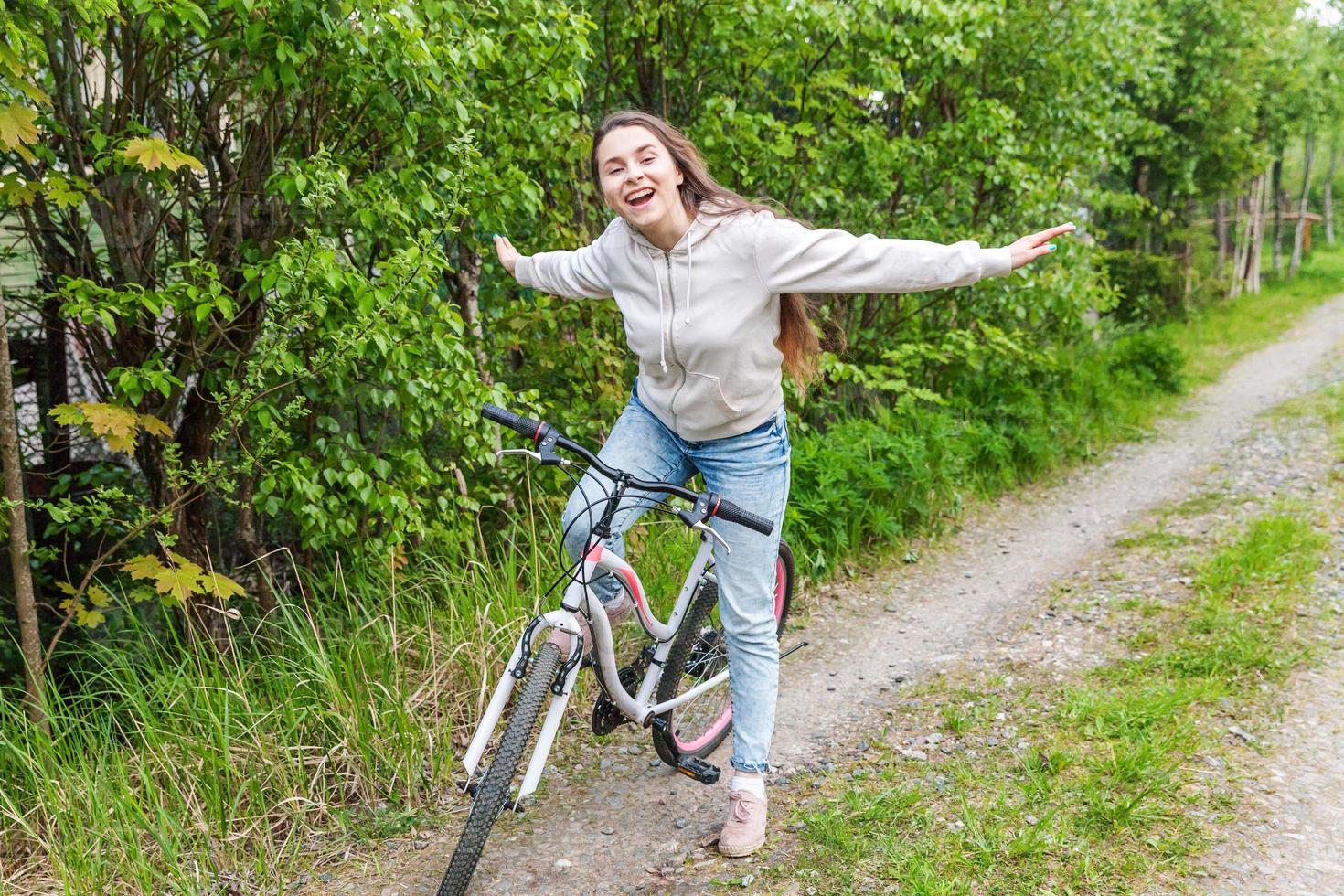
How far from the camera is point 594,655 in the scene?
327 cm

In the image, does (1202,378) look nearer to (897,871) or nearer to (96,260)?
(897,871)

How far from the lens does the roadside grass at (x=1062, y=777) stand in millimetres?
3174

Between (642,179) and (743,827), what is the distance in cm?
203

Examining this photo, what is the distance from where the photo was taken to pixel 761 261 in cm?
291

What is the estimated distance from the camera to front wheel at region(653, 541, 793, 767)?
12.1ft

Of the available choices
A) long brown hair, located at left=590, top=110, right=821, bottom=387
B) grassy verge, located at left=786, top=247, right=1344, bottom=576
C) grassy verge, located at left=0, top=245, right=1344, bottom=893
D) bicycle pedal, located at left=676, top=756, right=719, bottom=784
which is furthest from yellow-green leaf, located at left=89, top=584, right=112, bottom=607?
grassy verge, located at left=786, top=247, right=1344, bottom=576

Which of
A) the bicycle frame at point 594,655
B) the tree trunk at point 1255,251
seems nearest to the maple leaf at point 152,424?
the bicycle frame at point 594,655

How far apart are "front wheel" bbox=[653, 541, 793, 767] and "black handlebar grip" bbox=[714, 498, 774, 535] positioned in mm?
814

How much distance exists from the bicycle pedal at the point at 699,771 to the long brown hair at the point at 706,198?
4.88ft

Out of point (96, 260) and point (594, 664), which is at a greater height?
point (96, 260)

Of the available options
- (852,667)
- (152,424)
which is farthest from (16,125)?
(852,667)

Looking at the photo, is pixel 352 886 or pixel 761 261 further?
pixel 352 886

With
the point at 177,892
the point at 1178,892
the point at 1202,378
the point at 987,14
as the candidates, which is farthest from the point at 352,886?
the point at 1202,378

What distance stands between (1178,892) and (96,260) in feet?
14.8
